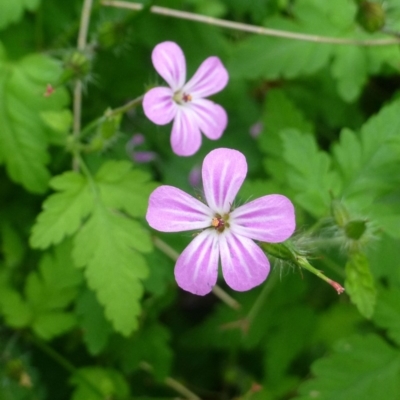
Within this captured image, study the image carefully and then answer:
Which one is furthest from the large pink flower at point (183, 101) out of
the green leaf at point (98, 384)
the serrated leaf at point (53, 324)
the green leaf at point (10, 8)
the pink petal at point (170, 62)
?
the green leaf at point (98, 384)

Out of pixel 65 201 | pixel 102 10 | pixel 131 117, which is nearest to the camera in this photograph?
pixel 65 201

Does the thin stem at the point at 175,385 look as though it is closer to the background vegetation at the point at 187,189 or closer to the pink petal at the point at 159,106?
the background vegetation at the point at 187,189

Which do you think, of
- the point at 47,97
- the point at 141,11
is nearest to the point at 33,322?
the point at 47,97

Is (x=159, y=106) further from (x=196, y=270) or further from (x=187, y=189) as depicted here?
(x=187, y=189)

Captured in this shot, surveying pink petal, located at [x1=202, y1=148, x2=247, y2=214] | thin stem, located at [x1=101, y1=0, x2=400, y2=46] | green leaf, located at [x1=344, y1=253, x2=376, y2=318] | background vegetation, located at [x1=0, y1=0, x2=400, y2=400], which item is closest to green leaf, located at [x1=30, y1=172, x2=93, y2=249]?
background vegetation, located at [x1=0, y1=0, x2=400, y2=400]

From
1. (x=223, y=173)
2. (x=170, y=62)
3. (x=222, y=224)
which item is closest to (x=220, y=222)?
(x=222, y=224)

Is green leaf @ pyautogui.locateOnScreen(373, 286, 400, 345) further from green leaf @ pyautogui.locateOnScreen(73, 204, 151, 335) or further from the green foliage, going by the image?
the green foliage

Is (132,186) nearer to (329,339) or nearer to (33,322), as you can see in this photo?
(33,322)
